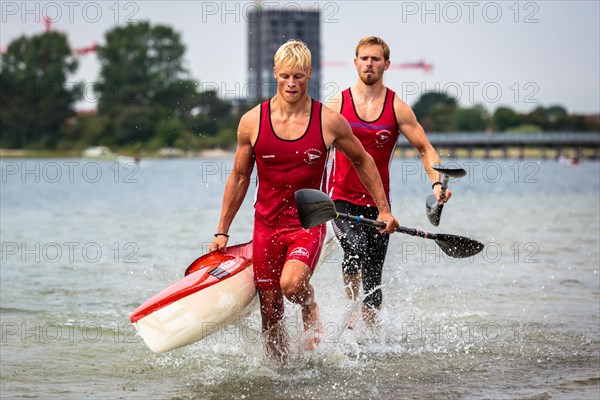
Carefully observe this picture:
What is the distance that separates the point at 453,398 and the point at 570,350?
218cm

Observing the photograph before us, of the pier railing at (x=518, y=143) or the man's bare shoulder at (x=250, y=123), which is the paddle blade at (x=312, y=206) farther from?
the pier railing at (x=518, y=143)

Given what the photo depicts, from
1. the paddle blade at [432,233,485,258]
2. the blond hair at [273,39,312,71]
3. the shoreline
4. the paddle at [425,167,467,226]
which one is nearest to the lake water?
the paddle blade at [432,233,485,258]

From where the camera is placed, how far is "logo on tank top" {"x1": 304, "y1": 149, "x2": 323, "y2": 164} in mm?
7489

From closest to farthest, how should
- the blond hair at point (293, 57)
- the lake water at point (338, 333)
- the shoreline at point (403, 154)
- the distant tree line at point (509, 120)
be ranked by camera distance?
the blond hair at point (293, 57), the lake water at point (338, 333), the shoreline at point (403, 154), the distant tree line at point (509, 120)

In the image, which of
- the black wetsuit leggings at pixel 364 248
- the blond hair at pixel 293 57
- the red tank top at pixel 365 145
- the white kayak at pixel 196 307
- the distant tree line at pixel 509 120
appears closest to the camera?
the blond hair at pixel 293 57

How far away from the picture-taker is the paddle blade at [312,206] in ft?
24.0

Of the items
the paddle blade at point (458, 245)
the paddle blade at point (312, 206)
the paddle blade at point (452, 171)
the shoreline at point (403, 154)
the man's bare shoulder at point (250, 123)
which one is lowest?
the shoreline at point (403, 154)

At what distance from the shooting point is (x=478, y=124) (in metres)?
179

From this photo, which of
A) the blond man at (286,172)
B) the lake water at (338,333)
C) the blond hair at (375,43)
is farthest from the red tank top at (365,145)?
the lake water at (338,333)

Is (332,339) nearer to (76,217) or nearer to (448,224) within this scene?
(448,224)

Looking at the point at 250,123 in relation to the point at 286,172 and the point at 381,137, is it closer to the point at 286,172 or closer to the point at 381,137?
the point at 286,172

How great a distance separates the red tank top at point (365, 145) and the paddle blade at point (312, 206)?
5.27 ft

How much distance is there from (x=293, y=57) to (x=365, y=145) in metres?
1.82

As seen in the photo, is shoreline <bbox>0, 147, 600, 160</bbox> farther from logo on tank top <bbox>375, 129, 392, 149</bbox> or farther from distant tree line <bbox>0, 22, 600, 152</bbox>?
logo on tank top <bbox>375, 129, 392, 149</bbox>
